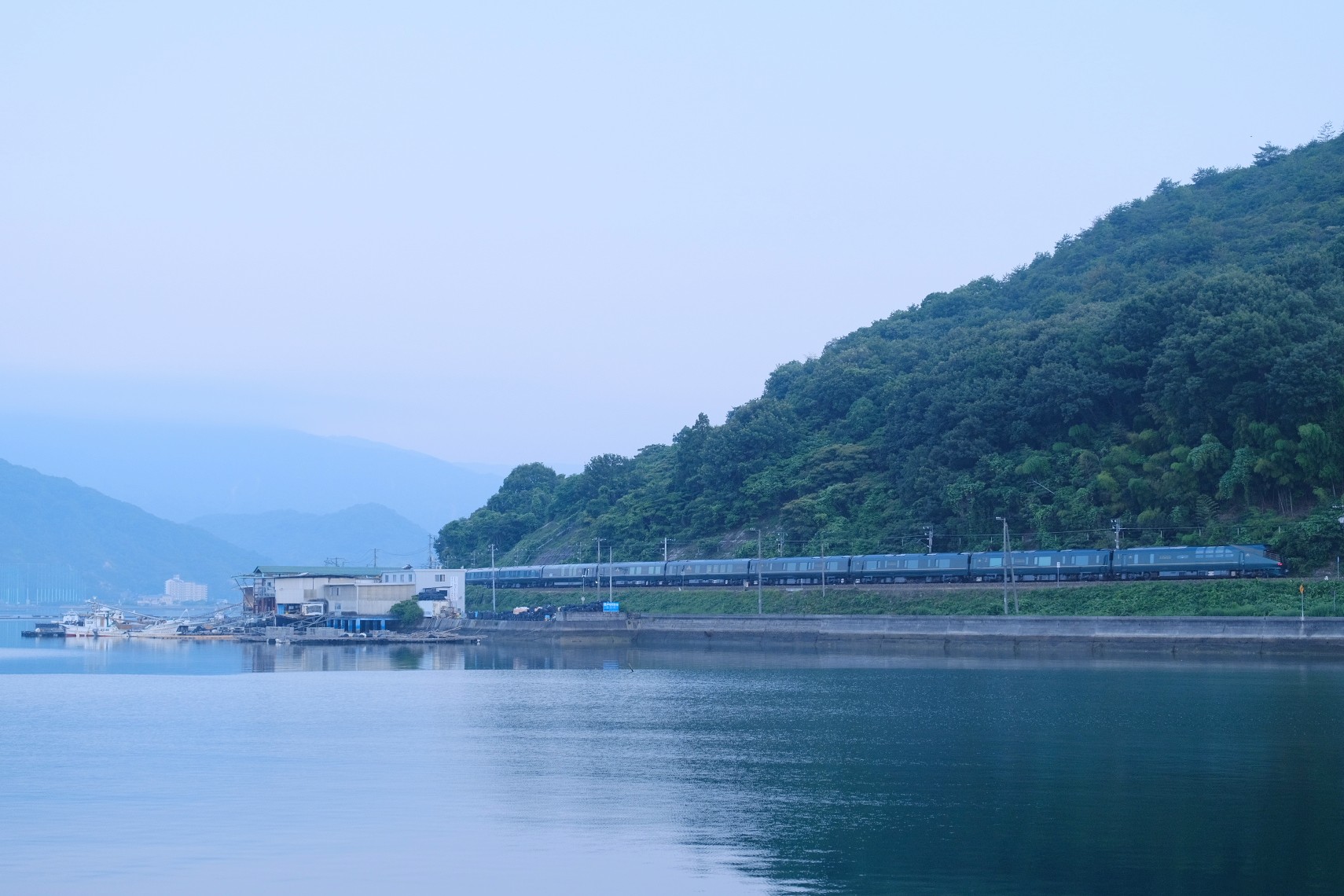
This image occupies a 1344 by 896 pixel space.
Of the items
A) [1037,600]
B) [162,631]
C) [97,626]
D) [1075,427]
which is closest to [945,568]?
[1037,600]

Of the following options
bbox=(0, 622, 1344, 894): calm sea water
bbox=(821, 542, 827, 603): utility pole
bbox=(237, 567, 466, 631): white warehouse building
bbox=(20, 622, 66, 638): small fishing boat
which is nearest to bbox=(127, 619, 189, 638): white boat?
bbox=(20, 622, 66, 638): small fishing boat

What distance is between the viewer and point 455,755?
28.6 m

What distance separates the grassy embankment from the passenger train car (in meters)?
0.70

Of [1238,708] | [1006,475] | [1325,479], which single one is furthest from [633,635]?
[1238,708]

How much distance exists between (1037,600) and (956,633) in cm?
396

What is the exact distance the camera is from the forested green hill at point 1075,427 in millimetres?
56438

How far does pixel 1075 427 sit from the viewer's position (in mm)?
67625

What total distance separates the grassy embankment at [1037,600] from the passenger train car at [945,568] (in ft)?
2.28

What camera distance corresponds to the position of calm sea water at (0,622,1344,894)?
17.9 m

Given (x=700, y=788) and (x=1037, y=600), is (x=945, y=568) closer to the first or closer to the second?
(x=1037, y=600)

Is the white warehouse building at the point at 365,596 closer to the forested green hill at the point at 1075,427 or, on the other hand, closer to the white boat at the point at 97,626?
the forested green hill at the point at 1075,427

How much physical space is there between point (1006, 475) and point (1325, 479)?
16288 millimetres

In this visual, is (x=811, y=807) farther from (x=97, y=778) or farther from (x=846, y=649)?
(x=846, y=649)

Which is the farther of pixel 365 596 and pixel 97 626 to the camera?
pixel 97 626
